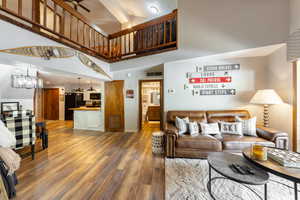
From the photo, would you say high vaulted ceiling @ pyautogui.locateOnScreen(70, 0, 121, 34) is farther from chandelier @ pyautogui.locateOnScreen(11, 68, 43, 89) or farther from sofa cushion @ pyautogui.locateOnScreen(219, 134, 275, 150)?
sofa cushion @ pyautogui.locateOnScreen(219, 134, 275, 150)

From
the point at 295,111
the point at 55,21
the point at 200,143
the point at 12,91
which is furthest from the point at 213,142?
the point at 12,91

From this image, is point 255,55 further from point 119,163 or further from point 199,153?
point 119,163

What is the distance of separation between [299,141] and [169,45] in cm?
340

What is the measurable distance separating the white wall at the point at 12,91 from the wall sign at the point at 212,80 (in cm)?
422

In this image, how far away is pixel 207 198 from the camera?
158 centimetres

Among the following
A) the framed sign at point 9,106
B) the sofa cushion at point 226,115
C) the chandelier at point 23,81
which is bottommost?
the sofa cushion at point 226,115

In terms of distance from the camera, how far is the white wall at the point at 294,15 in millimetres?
2371

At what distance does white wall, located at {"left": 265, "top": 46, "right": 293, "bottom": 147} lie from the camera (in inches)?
104

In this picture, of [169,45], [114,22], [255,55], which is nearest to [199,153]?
[169,45]

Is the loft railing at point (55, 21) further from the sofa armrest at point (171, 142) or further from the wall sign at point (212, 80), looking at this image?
the sofa armrest at point (171, 142)

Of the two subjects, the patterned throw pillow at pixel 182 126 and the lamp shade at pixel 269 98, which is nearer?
the lamp shade at pixel 269 98

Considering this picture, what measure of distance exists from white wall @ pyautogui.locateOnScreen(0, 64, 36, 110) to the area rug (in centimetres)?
385

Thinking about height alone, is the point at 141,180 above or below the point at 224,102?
below

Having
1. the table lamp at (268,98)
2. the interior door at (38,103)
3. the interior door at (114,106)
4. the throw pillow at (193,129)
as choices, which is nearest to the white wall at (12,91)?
the interior door at (38,103)
